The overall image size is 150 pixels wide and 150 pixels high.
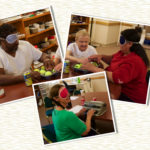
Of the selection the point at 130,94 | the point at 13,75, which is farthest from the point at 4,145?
the point at 130,94

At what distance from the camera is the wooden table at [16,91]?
0.81 metres

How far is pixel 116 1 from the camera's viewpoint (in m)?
0.72

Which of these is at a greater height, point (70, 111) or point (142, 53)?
point (142, 53)

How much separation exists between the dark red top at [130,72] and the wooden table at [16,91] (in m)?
0.34

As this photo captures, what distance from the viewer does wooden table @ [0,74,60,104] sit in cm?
81

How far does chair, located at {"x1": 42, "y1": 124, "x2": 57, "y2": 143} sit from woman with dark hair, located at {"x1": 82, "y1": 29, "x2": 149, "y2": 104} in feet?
1.33

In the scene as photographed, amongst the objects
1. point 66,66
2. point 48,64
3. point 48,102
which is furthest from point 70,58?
point 48,102

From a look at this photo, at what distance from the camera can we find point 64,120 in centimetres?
81

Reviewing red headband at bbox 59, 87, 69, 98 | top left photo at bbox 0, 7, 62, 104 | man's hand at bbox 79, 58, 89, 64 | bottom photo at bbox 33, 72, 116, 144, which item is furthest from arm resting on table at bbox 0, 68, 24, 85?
man's hand at bbox 79, 58, 89, 64

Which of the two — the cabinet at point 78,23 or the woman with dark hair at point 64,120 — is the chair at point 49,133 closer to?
the woman with dark hair at point 64,120

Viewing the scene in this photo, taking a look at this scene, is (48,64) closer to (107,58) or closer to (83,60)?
(83,60)

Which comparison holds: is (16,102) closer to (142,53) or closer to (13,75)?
(13,75)

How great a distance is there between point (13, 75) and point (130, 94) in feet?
2.36

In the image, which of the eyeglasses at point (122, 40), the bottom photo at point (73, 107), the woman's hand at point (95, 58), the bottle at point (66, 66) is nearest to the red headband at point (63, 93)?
the bottom photo at point (73, 107)
